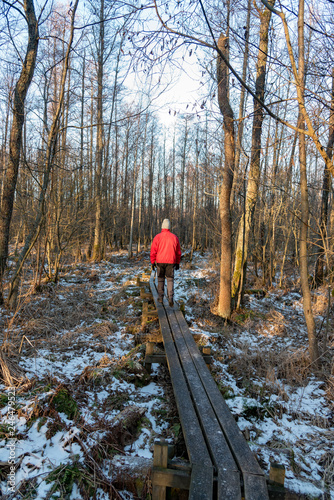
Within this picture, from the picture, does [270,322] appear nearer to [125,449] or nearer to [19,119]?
[125,449]

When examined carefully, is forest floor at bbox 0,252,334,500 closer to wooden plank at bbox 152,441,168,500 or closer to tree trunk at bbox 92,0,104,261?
wooden plank at bbox 152,441,168,500

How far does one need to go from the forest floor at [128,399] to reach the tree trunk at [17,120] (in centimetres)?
196

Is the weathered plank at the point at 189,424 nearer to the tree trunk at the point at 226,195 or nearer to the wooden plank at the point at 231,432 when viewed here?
the wooden plank at the point at 231,432

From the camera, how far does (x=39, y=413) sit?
3189 mm

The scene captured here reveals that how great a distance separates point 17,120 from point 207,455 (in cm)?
737

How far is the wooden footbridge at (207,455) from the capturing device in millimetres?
2271

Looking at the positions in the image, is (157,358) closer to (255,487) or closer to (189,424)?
(189,424)

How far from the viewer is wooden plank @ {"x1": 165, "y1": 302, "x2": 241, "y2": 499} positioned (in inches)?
91.0

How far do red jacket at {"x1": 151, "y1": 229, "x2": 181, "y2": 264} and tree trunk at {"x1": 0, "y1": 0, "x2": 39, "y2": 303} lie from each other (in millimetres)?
3639

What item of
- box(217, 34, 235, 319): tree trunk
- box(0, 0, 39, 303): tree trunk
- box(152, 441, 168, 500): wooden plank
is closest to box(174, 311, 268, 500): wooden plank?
box(152, 441, 168, 500): wooden plank

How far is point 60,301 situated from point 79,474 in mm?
5754

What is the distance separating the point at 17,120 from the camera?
21.4 ft

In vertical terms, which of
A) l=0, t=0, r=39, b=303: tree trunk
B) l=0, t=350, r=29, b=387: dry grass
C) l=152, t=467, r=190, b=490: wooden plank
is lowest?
l=152, t=467, r=190, b=490: wooden plank

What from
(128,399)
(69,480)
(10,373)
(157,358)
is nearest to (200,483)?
(69,480)
